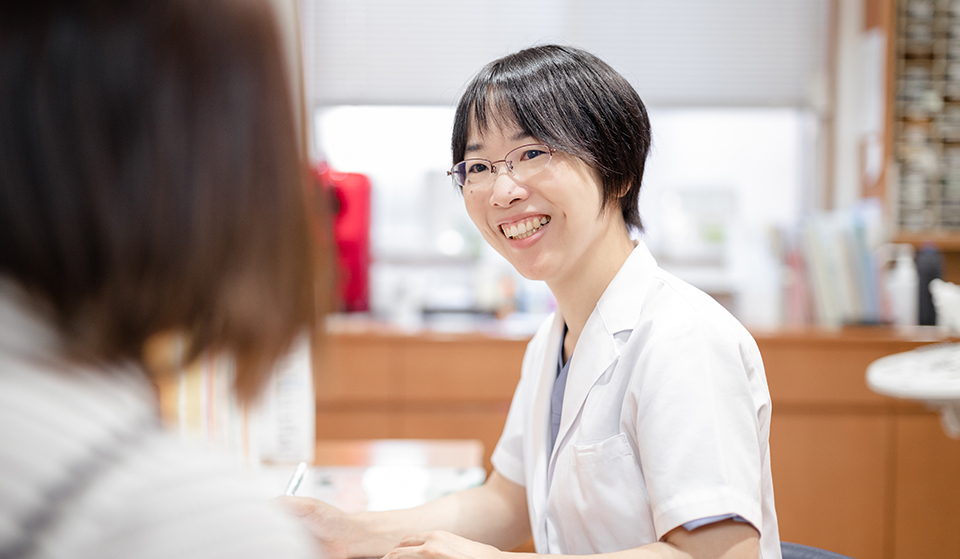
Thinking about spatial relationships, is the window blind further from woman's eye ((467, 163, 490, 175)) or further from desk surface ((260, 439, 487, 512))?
woman's eye ((467, 163, 490, 175))

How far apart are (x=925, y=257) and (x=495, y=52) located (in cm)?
167

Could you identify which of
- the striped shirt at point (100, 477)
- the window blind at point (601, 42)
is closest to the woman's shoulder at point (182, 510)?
the striped shirt at point (100, 477)

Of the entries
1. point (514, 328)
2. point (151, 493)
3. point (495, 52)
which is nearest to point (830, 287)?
point (514, 328)

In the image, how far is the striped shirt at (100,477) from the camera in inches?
15.0

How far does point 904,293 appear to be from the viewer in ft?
7.47

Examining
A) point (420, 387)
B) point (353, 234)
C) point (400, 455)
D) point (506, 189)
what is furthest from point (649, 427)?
point (353, 234)

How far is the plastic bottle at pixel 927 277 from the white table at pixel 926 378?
617 mm

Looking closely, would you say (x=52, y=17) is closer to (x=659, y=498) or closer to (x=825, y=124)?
(x=659, y=498)

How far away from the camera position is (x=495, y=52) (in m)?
2.78

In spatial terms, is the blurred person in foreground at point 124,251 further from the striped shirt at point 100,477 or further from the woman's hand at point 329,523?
the woman's hand at point 329,523

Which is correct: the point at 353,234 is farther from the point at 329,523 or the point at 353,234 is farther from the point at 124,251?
the point at 124,251

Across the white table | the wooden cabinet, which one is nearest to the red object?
the wooden cabinet

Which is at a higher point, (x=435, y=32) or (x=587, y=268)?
(x=435, y=32)

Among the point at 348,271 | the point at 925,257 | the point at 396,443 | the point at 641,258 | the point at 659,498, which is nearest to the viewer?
the point at 659,498
